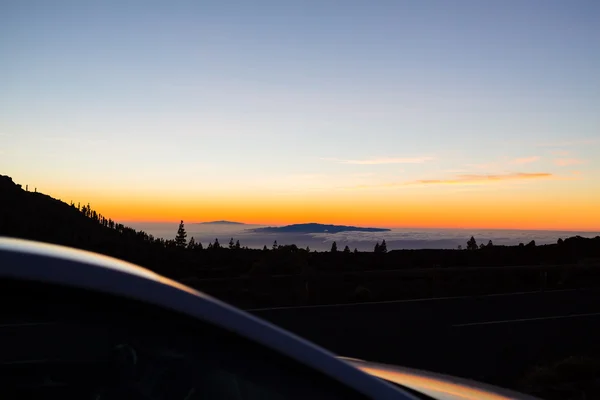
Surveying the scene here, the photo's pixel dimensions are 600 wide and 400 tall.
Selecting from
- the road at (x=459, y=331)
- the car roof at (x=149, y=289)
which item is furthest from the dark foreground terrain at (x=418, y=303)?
the car roof at (x=149, y=289)

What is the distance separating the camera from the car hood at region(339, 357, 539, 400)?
8.55 ft

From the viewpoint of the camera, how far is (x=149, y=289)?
1504mm

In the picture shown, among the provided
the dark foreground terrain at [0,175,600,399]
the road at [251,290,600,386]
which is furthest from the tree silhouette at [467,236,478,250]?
the road at [251,290,600,386]

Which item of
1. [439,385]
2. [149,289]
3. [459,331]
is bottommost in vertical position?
[459,331]

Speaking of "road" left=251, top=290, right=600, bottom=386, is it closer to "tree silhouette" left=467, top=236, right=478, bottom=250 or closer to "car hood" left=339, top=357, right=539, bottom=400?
"car hood" left=339, top=357, right=539, bottom=400

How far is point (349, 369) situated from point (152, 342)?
563 mm

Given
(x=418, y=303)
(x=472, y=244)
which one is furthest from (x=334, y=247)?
(x=418, y=303)

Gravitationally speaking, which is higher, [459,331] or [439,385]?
[439,385]

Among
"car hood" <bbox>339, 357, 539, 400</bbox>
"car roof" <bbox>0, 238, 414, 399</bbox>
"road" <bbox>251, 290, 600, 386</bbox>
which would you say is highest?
"car roof" <bbox>0, 238, 414, 399</bbox>

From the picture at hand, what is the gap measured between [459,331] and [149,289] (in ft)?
31.5

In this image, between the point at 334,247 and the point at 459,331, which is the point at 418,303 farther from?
the point at 334,247

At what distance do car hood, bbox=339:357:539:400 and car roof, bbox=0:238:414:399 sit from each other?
91cm

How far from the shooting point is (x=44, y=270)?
1.41m

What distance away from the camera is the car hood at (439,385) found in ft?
8.55
